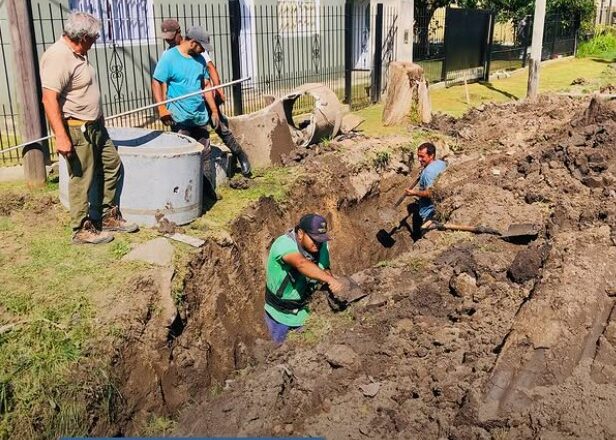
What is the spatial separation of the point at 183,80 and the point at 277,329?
2938mm

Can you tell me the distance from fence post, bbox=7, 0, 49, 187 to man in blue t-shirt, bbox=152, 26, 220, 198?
54.4 inches

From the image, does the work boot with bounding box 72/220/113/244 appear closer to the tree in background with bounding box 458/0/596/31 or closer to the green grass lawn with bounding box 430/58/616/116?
the green grass lawn with bounding box 430/58/616/116

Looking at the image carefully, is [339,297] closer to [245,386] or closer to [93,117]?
[245,386]

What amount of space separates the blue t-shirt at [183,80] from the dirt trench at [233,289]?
4.14 feet

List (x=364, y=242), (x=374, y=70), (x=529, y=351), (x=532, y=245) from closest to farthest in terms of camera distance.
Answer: (x=529, y=351), (x=532, y=245), (x=364, y=242), (x=374, y=70)

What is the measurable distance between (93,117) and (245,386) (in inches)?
104

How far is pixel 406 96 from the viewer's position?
37.0 feet

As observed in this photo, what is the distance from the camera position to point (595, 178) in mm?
7574

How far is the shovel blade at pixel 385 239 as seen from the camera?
346 inches

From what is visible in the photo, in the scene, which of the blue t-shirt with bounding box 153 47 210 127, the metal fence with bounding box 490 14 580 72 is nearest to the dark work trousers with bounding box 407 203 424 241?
the blue t-shirt with bounding box 153 47 210 127

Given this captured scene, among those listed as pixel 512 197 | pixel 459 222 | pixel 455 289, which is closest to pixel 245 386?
pixel 455 289

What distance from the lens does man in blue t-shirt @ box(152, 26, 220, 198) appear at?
23.0 feet

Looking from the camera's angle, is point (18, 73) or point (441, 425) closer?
point (441, 425)

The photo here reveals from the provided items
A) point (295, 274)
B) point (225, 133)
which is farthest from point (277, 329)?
point (225, 133)
